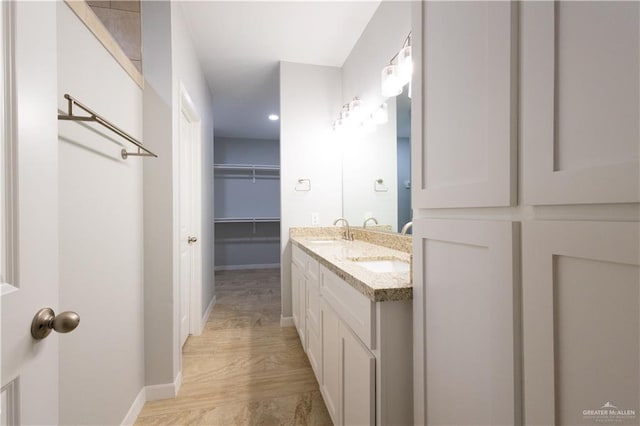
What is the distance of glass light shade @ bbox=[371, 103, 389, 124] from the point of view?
1973 mm

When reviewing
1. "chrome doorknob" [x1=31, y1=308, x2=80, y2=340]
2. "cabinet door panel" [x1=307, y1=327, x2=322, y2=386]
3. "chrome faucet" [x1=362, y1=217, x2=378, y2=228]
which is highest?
"chrome faucet" [x1=362, y1=217, x2=378, y2=228]

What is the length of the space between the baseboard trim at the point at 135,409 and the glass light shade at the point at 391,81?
7.51 feet

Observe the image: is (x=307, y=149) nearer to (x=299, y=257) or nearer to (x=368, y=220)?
(x=368, y=220)

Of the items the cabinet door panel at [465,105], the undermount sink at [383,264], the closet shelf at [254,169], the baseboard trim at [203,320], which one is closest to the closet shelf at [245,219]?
the closet shelf at [254,169]

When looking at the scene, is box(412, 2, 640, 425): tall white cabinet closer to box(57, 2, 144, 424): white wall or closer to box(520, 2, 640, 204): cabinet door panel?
box(520, 2, 640, 204): cabinet door panel

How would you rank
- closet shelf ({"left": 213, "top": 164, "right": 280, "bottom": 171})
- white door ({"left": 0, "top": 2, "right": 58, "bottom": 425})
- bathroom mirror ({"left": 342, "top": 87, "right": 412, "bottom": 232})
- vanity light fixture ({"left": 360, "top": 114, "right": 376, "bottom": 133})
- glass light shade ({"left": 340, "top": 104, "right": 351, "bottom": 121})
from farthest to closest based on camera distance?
closet shelf ({"left": 213, "top": 164, "right": 280, "bottom": 171}) → glass light shade ({"left": 340, "top": 104, "right": 351, "bottom": 121}) → vanity light fixture ({"left": 360, "top": 114, "right": 376, "bottom": 133}) → bathroom mirror ({"left": 342, "top": 87, "right": 412, "bottom": 232}) → white door ({"left": 0, "top": 2, "right": 58, "bottom": 425})

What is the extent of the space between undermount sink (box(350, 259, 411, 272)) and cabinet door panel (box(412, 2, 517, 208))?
728 millimetres

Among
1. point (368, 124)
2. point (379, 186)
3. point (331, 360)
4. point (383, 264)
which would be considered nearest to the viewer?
point (331, 360)

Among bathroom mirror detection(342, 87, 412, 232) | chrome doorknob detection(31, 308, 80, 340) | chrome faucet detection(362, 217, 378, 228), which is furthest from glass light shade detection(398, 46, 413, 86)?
chrome doorknob detection(31, 308, 80, 340)

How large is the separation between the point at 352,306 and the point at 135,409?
1383 millimetres

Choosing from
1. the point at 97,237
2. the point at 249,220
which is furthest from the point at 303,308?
the point at 249,220

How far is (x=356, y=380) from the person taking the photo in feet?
3.31

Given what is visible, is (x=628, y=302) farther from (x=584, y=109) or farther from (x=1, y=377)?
(x=1, y=377)

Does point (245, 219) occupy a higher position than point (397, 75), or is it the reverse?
point (397, 75)
